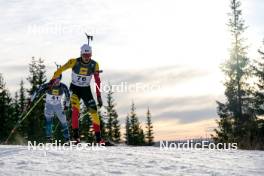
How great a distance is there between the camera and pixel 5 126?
53.1m

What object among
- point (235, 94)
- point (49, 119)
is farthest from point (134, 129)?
point (49, 119)

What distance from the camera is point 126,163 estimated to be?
7.37 m

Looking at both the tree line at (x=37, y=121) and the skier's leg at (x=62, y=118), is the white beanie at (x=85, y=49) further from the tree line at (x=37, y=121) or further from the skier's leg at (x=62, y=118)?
the tree line at (x=37, y=121)

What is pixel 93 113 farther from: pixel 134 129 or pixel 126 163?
pixel 134 129

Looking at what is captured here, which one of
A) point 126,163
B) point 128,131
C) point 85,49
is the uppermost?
point 85,49

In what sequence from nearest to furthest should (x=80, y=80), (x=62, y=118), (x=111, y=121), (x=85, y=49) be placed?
1. (x=85, y=49)
2. (x=80, y=80)
3. (x=62, y=118)
4. (x=111, y=121)

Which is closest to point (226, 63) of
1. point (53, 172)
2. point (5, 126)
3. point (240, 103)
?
point (240, 103)

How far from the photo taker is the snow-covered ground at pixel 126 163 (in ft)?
21.7

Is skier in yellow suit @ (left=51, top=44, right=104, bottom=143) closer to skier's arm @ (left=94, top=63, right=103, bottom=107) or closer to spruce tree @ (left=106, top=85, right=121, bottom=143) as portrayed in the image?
skier's arm @ (left=94, top=63, right=103, bottom=107)

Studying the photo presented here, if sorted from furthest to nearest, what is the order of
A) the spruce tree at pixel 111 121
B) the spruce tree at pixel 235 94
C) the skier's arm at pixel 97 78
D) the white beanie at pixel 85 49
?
the spruce tree at pixel 111 121, the spruce tree at pixel 235 94, the skier's arm at pixel 97 78, the white beanie at pixel 85 49

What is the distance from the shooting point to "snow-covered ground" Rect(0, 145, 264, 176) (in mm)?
6609

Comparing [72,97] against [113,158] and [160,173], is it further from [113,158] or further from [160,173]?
[160,173]

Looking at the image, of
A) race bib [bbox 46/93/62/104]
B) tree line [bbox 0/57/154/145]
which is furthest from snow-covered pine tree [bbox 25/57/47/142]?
race bib [bbox 46/93/62/104]

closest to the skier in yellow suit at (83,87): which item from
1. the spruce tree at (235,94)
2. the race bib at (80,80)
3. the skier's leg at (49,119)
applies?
the race bib at (80,80)
